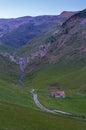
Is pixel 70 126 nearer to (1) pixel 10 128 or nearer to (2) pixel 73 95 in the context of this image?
(1) pixel 10 128

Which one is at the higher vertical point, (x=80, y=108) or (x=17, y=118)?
(x=17, y=118)

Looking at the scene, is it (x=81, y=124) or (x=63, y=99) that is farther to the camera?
(x=63, y=99)

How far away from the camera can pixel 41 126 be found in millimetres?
53781

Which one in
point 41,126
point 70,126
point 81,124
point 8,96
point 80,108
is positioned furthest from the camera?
point 80,108

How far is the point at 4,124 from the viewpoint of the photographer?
5006 cm

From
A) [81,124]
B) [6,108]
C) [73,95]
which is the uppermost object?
[6,108]

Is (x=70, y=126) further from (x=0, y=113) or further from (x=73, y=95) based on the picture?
(x=73, y=95)

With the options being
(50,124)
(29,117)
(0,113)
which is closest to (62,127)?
(50,124)

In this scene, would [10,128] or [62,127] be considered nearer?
[10,128]

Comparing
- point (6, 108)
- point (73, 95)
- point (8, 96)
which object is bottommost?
point (73, 95)

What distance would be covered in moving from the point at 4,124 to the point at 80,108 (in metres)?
84.1

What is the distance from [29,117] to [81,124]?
11148 mm

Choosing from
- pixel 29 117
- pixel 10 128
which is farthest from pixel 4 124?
pixel 29 117

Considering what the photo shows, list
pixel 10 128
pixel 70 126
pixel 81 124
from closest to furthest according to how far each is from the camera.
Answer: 1. pixel 10 128
2. pixel 70 126
3. pixel 81 124
